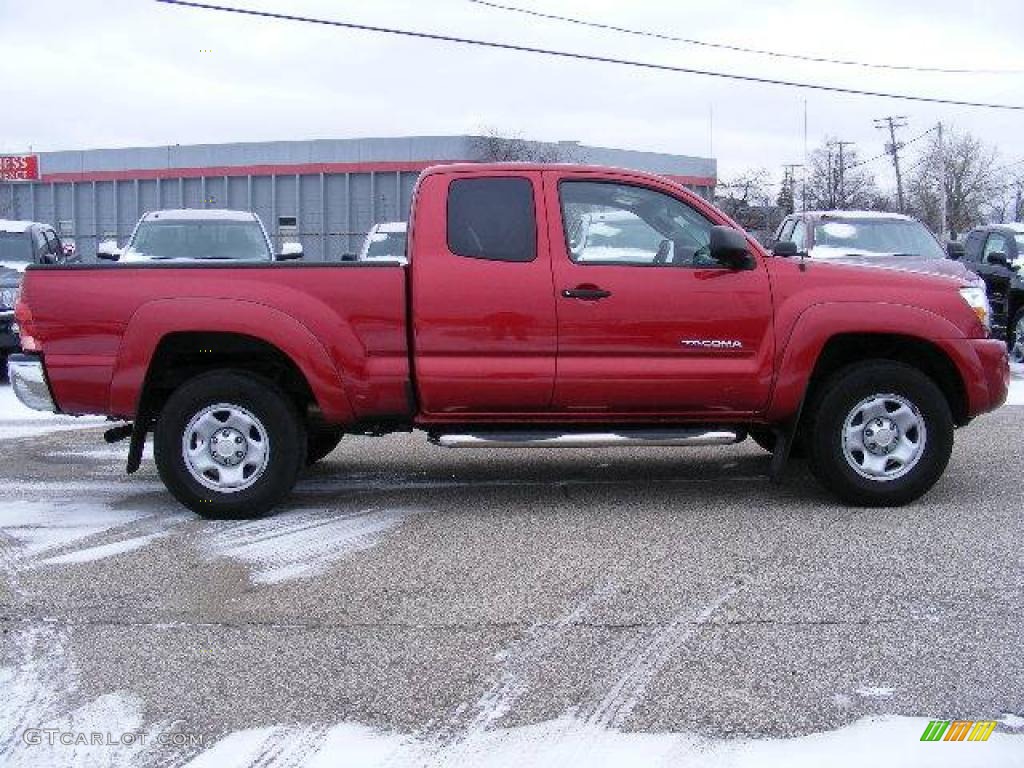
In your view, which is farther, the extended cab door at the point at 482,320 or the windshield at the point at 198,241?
the windshield at the point at 198,241

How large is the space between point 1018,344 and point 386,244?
8.84m

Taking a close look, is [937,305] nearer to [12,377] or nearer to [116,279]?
[116,279]

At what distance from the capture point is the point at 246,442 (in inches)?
258

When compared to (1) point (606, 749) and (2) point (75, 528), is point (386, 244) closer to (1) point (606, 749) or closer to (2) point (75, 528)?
(2) point (75, 528)

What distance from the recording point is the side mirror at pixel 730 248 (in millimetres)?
6465

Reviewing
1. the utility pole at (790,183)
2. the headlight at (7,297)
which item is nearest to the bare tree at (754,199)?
the utility pole at (790,183)

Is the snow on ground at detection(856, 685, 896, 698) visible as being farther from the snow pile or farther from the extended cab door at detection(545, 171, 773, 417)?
the snow pile

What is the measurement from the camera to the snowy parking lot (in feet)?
12.3

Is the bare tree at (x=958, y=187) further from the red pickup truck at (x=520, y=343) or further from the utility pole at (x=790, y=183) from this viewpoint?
the red pickup truck at (x=520, y=343)

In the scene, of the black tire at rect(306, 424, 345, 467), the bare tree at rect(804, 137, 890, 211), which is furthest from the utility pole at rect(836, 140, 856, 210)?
the black tire at rect(306, 424, 345, 467)

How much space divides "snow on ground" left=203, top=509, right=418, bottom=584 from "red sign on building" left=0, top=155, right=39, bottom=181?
51839 mm

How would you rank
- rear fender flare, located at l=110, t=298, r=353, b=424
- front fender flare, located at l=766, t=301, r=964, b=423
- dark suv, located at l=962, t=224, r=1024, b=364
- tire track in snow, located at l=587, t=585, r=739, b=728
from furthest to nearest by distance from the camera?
dark suv, located at l=962, t=224, r=1024, b=364
front fender flare, located at l=766, t=301, r=964, b=423
rear fender flare, located at l=110, t=298, r=353, b=424
tire track in snow, located at l=587, t=585, r=739, b=728

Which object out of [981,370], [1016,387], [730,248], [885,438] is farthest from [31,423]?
[1016,387]

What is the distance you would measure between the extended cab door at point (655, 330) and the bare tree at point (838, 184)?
159 feet
